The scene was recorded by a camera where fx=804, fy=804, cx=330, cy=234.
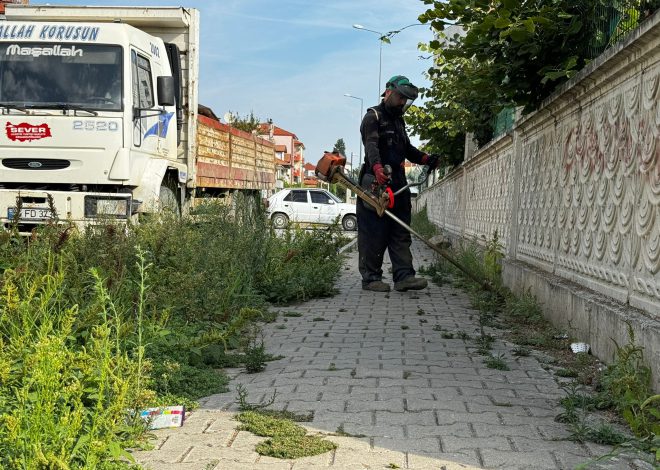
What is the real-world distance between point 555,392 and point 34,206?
752 centimetres

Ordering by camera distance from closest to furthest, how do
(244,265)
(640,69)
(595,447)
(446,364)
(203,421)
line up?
(595,447) → (203,421) → (640,69) → (446,364) → (244,265)

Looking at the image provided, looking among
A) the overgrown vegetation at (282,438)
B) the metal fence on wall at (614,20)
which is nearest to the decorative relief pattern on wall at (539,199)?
the metal fence on wall at (614,20)

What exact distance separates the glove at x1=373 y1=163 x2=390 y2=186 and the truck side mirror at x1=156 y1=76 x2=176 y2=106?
358 cm

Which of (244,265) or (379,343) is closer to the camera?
(379,343)

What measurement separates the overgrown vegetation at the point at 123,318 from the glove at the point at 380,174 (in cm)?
A: 129

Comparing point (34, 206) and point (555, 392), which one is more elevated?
point (34, 206)

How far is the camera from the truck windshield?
1027 centimetres

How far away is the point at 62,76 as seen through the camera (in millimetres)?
10281

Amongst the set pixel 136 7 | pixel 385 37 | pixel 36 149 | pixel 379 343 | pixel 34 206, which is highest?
pixel 136 7

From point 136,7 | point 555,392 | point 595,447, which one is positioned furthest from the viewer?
point 136,7

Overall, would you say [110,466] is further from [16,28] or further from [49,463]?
[16,28]

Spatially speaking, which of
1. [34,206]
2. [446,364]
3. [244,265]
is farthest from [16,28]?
[446,364]

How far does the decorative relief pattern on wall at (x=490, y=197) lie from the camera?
10.3m

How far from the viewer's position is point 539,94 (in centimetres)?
812
